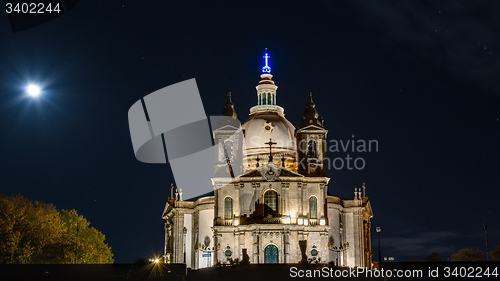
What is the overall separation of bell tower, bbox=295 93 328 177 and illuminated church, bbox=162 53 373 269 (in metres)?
0.11

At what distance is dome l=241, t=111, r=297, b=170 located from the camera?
79.7 m

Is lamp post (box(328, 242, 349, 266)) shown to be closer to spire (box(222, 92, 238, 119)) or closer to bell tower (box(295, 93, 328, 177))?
bell tower (box(295, 93, 328, 177))

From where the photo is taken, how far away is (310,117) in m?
75.2

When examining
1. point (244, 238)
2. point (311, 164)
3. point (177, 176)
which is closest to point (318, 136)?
point (311, 164)

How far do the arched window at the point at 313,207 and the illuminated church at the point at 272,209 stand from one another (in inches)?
4.4

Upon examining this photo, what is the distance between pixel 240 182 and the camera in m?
70.4

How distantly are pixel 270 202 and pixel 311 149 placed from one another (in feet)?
27.4

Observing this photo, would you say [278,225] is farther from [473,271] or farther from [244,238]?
[473,271]

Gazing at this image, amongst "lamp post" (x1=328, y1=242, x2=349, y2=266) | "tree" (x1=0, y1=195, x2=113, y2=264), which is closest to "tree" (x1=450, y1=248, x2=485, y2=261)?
"lamp post" (x1=328, y1=242, x2=349, y2=266)

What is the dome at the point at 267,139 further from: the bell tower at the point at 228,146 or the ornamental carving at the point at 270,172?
the ornamental carving at the point at 270,172

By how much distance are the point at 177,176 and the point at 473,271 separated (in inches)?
1929

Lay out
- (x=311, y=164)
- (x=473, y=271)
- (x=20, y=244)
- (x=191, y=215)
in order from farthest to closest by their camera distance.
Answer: (x=191, y=215) → (x=311, y=164) → (x=20, y=244) → (x=473, y=271)

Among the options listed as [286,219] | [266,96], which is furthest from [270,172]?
[266,96]

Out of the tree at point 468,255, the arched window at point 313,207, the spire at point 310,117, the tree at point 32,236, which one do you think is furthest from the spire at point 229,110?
the tree at point 468,255
